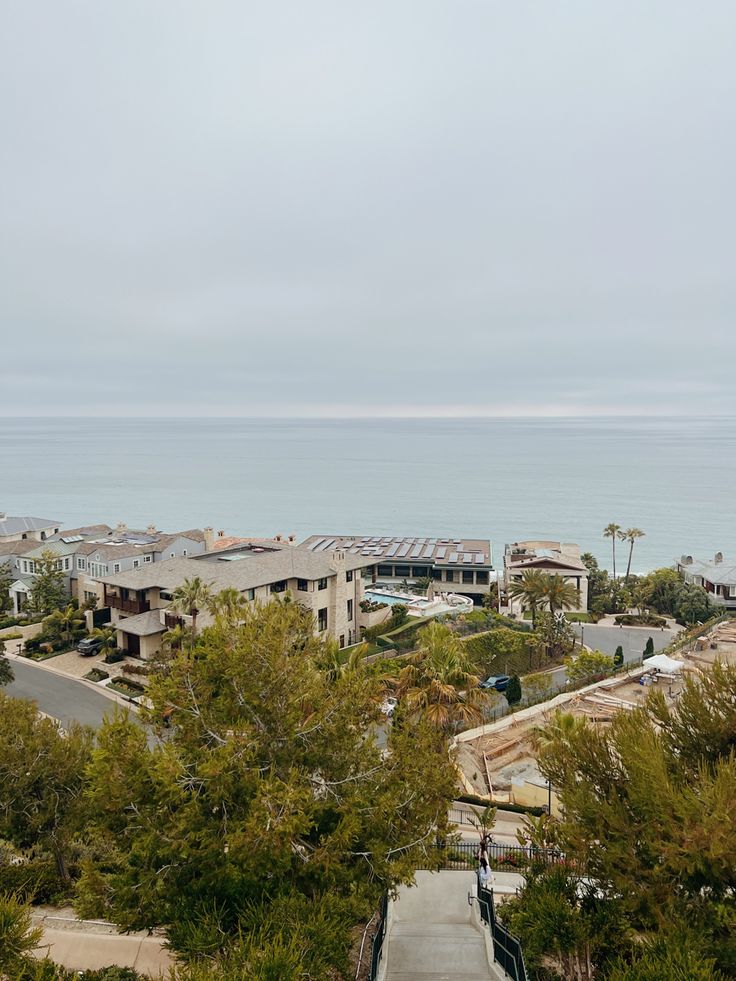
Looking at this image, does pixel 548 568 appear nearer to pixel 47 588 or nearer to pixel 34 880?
pixel 47 588

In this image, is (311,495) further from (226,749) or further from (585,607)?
(226,749)

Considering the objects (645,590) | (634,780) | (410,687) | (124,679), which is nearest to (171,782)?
(634,780)

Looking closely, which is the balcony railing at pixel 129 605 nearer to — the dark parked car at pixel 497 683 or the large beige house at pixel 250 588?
the large beige house at pixel 250 588

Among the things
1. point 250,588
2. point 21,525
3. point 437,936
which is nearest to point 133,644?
point 250,588

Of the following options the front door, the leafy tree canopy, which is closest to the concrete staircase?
the leafy tree canopy

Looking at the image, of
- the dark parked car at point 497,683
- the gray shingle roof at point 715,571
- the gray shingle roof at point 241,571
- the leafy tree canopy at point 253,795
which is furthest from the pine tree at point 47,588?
the gray shingle roof at point 715,571
